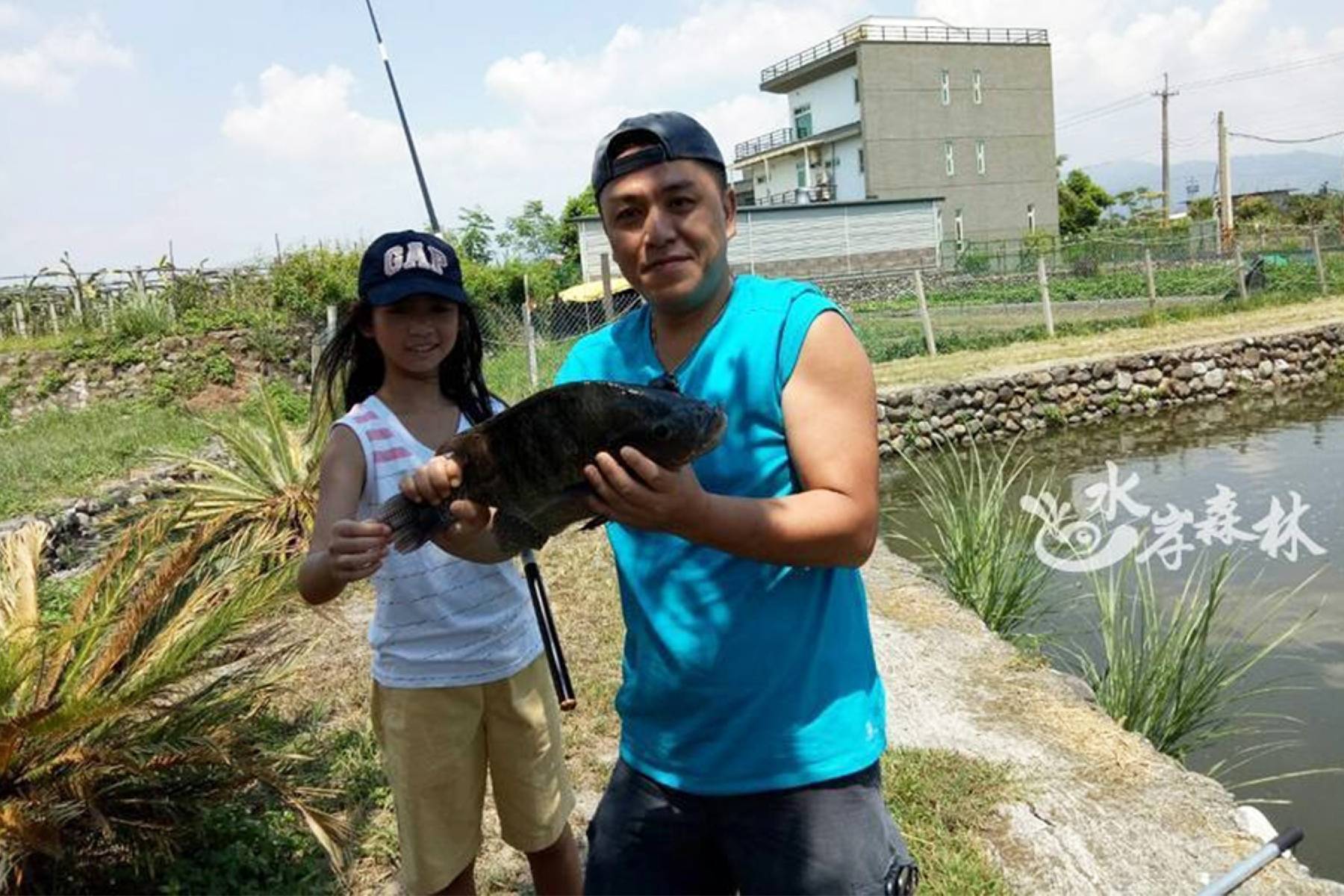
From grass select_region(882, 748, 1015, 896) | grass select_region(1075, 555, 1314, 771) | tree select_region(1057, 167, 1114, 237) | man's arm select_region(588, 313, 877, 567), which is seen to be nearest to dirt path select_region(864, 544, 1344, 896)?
grass select_region(882, 748, 1015, 896)

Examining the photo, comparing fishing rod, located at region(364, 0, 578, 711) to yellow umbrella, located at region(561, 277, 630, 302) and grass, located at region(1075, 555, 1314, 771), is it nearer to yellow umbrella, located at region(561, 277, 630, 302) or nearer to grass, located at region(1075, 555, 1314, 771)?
grass, located at region(1075, 555, 1314, 771)

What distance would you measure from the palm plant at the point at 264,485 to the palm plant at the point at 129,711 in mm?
2994

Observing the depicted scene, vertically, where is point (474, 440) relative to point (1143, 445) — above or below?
above

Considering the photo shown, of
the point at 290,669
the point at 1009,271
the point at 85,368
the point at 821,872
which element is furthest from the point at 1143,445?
the point at 1009,271

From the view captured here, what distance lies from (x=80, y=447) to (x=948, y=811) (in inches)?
393

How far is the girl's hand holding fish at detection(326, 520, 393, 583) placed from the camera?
186cm

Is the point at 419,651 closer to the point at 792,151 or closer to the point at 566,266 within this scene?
the point at 566,266

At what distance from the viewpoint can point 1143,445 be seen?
12914 mm

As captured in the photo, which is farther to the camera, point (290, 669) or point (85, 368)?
point (85, 368)

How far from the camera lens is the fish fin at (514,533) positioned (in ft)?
5.60

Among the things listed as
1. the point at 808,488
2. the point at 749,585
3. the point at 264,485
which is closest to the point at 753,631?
the point at 749,585

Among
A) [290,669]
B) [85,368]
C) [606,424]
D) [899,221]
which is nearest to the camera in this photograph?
[606,424]

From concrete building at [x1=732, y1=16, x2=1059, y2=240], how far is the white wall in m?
0.05

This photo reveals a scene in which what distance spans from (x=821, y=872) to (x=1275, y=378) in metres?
17.0
